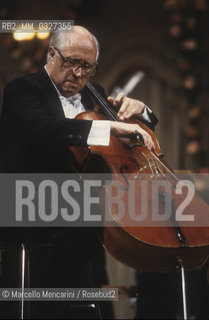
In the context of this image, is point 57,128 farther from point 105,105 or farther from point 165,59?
point 165,59

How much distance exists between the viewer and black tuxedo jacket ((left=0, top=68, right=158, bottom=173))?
1562mm

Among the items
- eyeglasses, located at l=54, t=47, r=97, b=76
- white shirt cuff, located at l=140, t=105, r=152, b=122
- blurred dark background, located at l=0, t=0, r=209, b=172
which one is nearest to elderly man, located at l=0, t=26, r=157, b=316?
eyeglasses, located at l=54, t=47, r=97, b=76

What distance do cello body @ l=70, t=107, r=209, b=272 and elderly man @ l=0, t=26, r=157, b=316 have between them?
0.06m

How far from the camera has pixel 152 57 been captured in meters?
3.62

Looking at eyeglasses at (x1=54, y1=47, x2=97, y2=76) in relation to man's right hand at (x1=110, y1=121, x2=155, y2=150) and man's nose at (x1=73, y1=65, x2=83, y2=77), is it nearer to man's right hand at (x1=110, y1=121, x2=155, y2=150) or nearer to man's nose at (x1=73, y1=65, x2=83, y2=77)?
man's nose at (x1=73, y1=65, x2=83, y2=77)

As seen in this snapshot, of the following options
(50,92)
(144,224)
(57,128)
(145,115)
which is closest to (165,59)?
(145,115)

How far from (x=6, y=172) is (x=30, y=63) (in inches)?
73.3

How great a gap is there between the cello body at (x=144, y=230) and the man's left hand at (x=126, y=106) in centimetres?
18

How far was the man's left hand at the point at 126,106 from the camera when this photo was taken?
1.76 metres

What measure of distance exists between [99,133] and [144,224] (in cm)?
33

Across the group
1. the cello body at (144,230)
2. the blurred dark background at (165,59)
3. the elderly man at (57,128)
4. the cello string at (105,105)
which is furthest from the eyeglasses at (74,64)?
the blurred dark background at (165,59)

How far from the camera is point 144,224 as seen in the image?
140 cm

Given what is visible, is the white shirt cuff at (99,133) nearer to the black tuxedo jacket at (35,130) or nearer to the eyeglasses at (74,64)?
the black tuxedo jacket at (35,130)

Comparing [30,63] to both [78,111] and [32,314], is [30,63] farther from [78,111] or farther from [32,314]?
[32,314]
